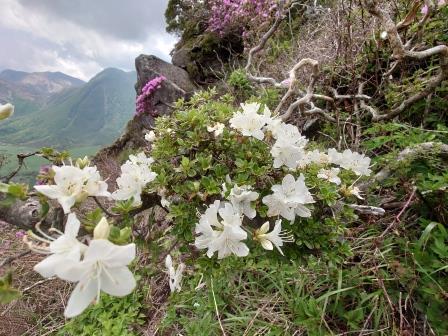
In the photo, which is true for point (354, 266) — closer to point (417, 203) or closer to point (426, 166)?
point (417, 203)

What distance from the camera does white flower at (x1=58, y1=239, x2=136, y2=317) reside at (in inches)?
25.6

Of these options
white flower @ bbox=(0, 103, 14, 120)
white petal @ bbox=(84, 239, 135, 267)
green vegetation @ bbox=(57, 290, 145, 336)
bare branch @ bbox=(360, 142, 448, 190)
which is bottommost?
green vegetation @ bbox=(57, 290, 145, 336)

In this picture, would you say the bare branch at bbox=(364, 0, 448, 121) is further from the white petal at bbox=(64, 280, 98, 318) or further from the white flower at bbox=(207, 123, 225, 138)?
the white petal at bbox=(64, 280, 98, 318)

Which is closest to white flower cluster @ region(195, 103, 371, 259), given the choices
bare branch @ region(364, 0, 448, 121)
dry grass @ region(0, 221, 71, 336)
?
bare branch @ region(364, 0, 448, 121)

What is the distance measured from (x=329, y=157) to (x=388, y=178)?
713 millimetres

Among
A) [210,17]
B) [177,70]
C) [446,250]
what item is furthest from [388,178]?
[210,17]

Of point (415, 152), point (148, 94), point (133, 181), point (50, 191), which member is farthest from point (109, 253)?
point (148, 94)

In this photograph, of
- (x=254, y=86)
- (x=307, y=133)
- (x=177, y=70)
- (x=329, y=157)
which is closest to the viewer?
(x=329, y=157)

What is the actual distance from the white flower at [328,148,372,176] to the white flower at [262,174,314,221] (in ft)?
1.34

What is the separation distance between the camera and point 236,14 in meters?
5.99

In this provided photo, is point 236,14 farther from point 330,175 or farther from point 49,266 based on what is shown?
point 49,266

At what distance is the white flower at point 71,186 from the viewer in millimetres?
854

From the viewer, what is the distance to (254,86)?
4.21 metres

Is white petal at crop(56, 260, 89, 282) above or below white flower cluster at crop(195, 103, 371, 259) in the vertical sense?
above
